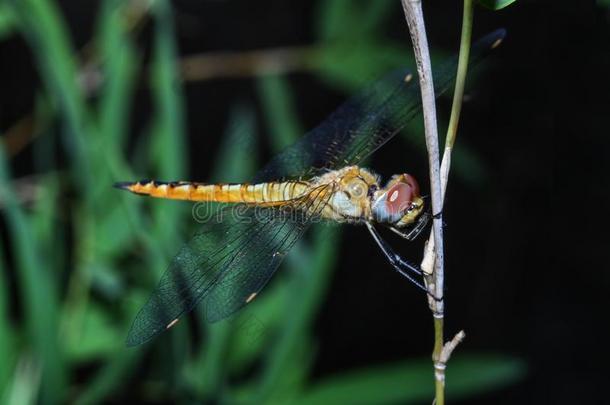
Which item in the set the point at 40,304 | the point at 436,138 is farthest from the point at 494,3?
the point at 40,304

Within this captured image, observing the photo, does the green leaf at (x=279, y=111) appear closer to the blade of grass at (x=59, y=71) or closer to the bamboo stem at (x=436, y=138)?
the blade of grass at (x=59, y=71)

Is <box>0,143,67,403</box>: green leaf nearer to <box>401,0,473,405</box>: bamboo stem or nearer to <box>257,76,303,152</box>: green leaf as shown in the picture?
<box>257,76,303,152</box>: green leaf

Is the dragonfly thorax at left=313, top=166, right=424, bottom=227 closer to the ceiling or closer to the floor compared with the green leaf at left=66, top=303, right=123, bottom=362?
closer to the floor

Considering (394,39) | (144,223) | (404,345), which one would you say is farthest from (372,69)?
(404,345)

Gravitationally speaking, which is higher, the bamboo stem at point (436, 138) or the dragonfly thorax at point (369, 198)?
the dragonfly thorax at point (369, 198)

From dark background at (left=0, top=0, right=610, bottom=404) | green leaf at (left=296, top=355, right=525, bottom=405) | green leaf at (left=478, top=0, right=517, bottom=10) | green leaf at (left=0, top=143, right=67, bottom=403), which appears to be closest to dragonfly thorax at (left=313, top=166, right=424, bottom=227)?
green leaf at (left=296, top=355, right=525, bottom=405)

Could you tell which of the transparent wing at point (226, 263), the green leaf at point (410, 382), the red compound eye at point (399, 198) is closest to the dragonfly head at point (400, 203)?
the red compound eye at point (399, 198)
